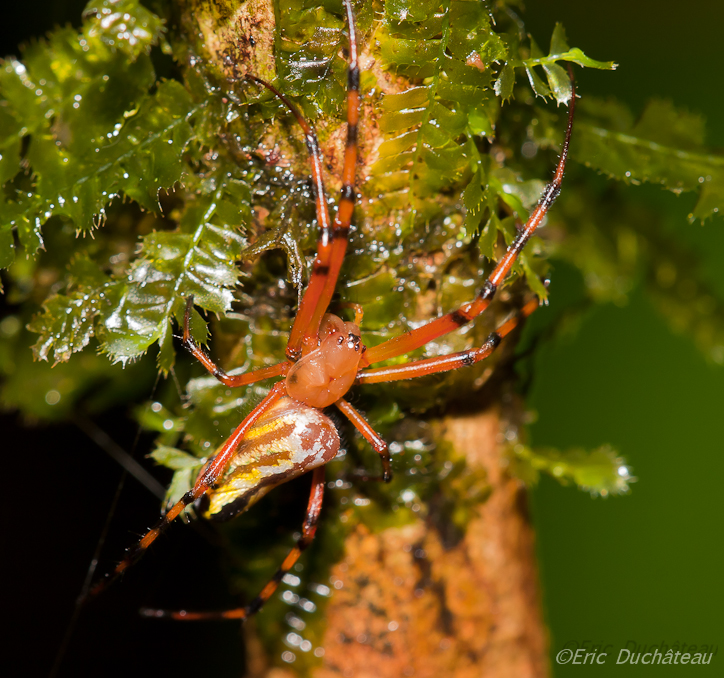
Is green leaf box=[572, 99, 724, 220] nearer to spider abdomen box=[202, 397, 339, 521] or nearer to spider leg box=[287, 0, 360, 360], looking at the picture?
spider leg box=[287, 0, 360, 360]

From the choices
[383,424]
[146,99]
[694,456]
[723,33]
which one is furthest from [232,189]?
[723,33]

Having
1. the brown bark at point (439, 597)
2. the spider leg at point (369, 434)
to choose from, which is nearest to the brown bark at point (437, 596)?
the brown bark at point (439, 597)

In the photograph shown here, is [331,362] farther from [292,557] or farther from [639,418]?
[639,418]

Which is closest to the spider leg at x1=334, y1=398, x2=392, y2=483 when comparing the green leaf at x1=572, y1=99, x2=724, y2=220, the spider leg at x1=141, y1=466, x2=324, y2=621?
the spider leg at x1=141, y1=466, x2=324, y2=621

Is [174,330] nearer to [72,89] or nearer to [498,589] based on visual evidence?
[72,89]

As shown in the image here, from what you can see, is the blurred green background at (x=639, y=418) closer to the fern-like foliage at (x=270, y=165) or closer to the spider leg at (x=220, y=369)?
the fern-like foliage at (x=270, y=165)

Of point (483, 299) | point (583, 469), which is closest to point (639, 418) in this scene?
point (583, 469)
